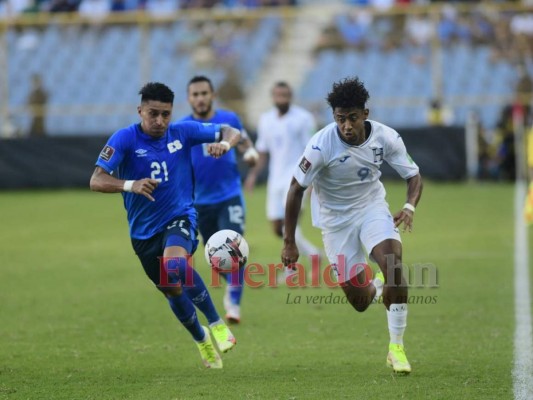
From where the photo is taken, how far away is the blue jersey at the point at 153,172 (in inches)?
326

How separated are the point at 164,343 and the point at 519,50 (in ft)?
71.0

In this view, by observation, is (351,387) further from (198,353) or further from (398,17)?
(398,17)

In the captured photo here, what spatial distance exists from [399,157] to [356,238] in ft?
2.56

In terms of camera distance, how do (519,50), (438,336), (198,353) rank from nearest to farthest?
(198,353) < (438,336) < (519,50)

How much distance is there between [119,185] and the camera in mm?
7816

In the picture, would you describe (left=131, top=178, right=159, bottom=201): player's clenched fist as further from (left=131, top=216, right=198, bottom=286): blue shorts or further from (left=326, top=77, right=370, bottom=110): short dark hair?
(left=326, top=77, right=370, bottom=110): short dark hair

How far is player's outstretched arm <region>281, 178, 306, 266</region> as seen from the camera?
26.0ft

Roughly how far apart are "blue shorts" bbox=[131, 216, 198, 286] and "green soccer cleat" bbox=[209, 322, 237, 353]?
0.66 metres

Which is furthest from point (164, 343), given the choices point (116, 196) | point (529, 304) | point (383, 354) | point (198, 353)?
point (116, 196)

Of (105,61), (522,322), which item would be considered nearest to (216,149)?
(522,322)

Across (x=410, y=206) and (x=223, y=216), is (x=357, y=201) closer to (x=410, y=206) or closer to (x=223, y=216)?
(x=410, y=206)

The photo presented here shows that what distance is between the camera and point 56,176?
2712 centimetres

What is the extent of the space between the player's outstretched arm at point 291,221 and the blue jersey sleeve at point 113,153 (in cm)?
143

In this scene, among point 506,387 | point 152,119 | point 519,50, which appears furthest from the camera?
point 519,50
